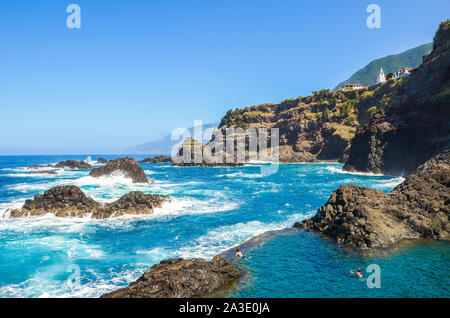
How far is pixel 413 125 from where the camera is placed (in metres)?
62.4

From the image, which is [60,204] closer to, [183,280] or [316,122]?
[183,280]

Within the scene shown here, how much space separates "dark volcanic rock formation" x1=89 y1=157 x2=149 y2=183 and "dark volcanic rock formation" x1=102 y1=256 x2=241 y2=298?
46.0 m

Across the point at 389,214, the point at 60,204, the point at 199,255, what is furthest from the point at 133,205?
the point at 389,214

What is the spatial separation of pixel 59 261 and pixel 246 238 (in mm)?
14025

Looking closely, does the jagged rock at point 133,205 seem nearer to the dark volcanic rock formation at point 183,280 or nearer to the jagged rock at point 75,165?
the dark volcanic rock formation at point 183,280

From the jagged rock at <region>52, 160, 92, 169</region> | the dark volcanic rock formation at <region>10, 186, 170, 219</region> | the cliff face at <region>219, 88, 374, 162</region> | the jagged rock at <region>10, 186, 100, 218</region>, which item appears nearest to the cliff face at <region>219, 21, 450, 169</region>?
the cliff face at <region>219, 88, 374, 162</region>

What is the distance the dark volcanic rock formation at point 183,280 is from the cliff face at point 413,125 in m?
52.8

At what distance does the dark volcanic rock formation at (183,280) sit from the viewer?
13.3 m

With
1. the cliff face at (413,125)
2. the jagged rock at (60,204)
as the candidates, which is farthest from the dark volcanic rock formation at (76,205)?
the cliff face at (413,125)

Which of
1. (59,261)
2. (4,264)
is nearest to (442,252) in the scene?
(59,261)

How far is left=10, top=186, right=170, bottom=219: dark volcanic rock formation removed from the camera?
3125 cm

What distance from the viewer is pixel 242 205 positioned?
37438 millimetres

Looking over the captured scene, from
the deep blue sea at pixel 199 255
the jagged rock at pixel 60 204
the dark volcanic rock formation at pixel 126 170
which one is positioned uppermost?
the dark volcanic rock formation at pixel 126 170
